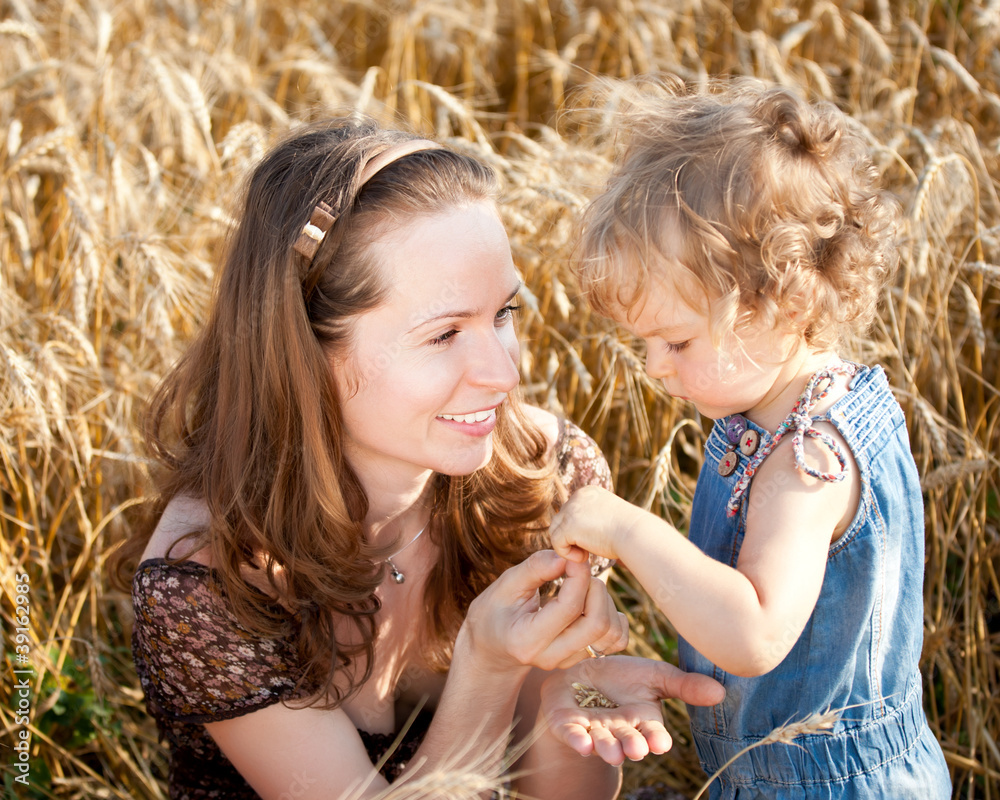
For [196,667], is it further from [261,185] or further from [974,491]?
[974,491]

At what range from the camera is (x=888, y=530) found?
1377mm

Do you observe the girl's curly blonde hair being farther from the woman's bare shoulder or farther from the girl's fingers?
the woman's bare shoulder

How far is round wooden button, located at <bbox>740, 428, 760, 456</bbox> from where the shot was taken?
4.61 feet

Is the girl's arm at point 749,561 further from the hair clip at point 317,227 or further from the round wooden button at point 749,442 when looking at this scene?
the hair clip at point 317,227

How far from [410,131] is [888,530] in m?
1.33

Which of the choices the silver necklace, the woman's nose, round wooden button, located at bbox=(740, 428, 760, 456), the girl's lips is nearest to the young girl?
round wooden button, located at bbox=(740, 428, 760, 456)

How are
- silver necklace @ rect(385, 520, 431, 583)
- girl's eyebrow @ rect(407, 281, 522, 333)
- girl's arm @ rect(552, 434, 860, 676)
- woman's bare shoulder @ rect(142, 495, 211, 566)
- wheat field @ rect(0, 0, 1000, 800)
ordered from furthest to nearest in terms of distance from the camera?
wheat field @ rect(0, 0, 1000, 800) → silver necklace @ rect(385, 520, 431, 583) → woman's bare shoulder @ rect(142, 495, 211, 566) → girl's eyebrow @ rect(407, 281, 522, 333) → girl's arm @ rect(552, 434, 860, 676)

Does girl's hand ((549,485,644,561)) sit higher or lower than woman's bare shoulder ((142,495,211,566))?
higher

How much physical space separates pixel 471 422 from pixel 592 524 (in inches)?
15.6

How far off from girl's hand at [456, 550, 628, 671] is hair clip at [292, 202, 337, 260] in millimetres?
675

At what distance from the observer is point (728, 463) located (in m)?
1.46

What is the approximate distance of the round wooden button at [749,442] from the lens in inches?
55.3

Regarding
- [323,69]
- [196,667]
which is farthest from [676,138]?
[323,69]

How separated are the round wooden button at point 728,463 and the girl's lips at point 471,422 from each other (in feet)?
1.42
